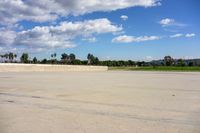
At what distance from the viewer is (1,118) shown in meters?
8.26

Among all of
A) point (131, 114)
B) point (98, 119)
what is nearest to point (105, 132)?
point (98, 119)

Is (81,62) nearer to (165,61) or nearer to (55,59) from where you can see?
(55,59)

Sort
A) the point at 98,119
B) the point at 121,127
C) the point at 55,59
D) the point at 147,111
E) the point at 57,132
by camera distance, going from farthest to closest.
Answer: the point at 55,59 → the point at 147,111 → the point at 98,119 → the point at 121,127 → the point at 57,132

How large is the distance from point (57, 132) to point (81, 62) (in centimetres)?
15383

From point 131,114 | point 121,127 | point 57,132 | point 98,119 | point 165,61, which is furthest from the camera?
point 165,61

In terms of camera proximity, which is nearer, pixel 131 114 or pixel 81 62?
pixel 131 114

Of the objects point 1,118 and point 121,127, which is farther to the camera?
point 1,118

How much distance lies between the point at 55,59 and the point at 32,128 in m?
151

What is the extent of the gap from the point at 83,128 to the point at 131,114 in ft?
7.67

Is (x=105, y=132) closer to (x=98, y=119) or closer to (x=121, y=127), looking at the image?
(x=121, y=127)

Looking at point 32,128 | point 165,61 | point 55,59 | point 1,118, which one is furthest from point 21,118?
point 165,61

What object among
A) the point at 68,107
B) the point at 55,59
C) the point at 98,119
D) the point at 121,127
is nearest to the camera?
the point at 121,127

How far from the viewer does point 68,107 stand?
34.0ft

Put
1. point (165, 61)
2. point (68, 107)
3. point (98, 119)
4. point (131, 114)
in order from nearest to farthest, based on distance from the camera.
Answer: point (98, 119) < point (131, 114) < point (68, 107) < point (165, 61)
